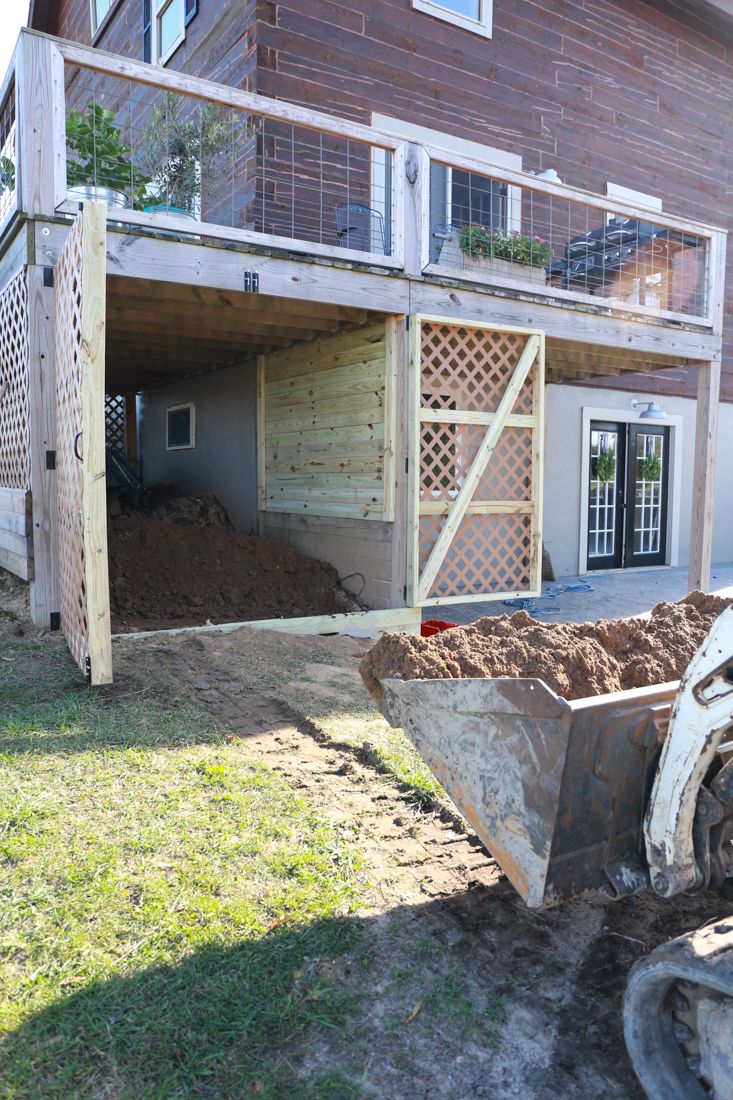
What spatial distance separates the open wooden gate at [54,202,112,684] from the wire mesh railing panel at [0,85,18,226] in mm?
1347

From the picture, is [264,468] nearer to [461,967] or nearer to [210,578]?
[210,578]

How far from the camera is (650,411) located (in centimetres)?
1120

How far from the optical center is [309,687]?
16.3 ft

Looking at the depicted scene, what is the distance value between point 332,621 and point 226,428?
3990mm

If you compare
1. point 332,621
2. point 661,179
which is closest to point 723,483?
point 661,179

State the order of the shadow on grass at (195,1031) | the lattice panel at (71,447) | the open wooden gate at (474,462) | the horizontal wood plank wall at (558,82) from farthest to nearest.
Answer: the horizontal wood plank wall at (558,82) → the open wooden gate at (474,462) → the lattice panel at (71,447) → the shadow on grass at (195,1031)

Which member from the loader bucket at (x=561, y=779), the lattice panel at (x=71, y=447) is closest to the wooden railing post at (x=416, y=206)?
the lattice panel at (x=71, y=447)

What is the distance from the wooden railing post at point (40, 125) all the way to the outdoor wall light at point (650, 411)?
334 inches

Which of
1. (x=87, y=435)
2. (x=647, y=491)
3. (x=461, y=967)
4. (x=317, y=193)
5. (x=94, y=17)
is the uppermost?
(x=94, y=17)

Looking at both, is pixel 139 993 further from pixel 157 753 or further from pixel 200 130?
pixel 200 130

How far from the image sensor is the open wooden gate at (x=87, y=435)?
167 inches

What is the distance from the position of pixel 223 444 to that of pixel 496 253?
3.92 m

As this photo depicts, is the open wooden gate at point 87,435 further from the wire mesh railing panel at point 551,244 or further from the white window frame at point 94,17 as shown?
the white window frame at point 94,17

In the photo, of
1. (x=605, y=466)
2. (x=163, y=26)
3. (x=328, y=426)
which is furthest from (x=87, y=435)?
(x=605, y=466)
